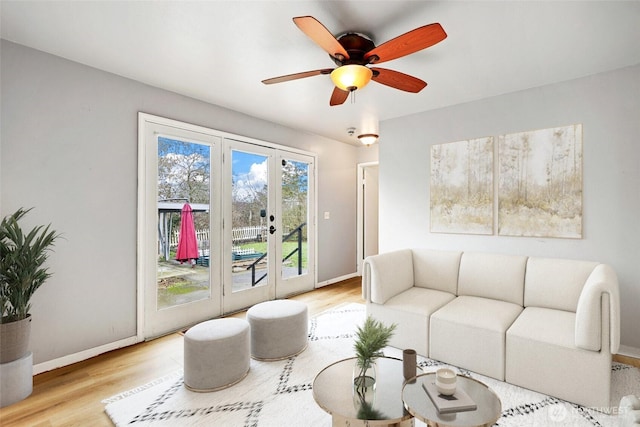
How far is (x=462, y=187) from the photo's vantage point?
11.7ft

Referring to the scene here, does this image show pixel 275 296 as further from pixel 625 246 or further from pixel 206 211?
pixel 625 246

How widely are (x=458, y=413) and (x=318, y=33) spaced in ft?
6.66

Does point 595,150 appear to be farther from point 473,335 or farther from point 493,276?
point 473,335

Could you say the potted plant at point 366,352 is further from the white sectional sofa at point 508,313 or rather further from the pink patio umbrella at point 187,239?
the pink patio umbrella at point 187,239

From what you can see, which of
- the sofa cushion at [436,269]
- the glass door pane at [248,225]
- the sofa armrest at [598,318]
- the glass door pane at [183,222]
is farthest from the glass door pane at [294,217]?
the sofa armrest at [598,318]

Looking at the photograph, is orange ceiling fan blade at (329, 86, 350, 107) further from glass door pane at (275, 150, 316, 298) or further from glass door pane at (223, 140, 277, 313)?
glass door pane at (275, 150, 316, 298)

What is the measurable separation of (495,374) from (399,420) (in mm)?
1326

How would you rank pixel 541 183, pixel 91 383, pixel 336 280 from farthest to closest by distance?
pixel 336 280
pixel 541 183
pixel 91 383

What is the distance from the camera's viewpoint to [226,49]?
7.89 feet

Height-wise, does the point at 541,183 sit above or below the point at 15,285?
above

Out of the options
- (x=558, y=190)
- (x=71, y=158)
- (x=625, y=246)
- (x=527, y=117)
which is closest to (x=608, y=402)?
(x=625, y=246)

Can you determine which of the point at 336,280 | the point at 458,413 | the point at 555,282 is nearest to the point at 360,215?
the point at 336,280

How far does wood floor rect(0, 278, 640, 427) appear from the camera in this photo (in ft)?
6.31

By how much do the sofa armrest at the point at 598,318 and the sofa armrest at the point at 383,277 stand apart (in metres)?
1.43
